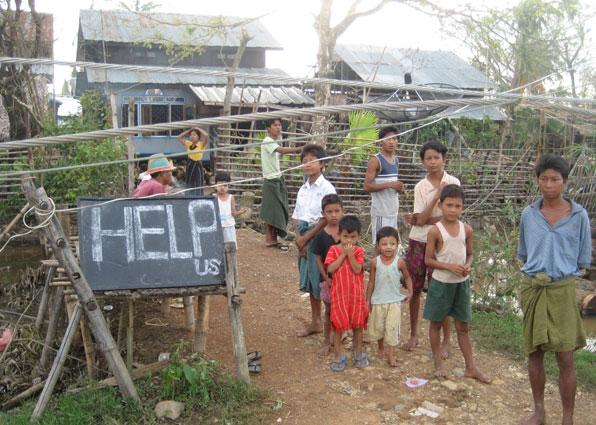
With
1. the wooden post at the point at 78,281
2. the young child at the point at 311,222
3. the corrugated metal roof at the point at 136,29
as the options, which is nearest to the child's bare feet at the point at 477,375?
the young child at the point at 311,222

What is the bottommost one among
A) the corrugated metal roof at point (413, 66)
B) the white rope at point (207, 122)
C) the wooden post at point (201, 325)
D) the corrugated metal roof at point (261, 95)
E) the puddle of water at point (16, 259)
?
the puddle of water at point (16, 259)

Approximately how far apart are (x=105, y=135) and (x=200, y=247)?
1529 millimetres

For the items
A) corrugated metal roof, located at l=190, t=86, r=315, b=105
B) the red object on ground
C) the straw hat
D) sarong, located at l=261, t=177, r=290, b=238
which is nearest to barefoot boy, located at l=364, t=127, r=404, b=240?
the straw hat

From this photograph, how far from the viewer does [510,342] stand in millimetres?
5582

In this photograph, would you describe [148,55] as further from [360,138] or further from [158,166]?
[158,166]

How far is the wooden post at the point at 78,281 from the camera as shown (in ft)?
12.8

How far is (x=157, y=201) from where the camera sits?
178 inches

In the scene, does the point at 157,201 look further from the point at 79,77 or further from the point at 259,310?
the point at 79,77

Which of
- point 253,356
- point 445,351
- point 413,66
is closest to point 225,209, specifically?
point 253,356

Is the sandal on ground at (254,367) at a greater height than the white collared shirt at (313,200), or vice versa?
the white collared shirt at (313,200)

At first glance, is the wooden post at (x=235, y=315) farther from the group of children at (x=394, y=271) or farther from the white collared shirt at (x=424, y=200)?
the white collared shirt at (x=424, y=200)

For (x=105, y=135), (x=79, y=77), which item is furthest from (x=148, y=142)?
(x=105, y=135)

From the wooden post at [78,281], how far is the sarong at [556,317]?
258 cm

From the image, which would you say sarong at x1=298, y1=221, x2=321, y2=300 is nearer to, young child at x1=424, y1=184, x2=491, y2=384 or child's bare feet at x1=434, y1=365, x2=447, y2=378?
young child at x1=424, y1=184, x2=491, y2=384
